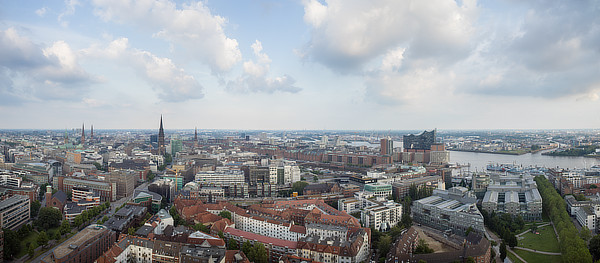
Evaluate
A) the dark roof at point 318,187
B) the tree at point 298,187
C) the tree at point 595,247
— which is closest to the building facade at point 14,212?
the tree at point 298,187

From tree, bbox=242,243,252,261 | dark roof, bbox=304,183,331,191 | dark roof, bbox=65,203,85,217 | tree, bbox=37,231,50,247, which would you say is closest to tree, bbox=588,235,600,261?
tree, bbox=242,243,252,261

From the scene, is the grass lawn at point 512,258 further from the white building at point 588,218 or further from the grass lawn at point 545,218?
the grass lawn at point 545,218

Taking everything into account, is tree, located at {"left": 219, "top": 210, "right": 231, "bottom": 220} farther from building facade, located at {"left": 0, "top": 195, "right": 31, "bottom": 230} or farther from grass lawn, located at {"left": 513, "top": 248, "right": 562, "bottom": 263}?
grass lawn, located at {"left": 513, "top": 248, "right": 562, "bottom": 263}

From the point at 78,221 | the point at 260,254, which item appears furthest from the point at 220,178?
the point at 260,254

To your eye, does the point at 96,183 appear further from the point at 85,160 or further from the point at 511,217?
the point at 511,217

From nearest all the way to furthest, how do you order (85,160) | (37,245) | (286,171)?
(37,245) < (286,171) < (85,160)

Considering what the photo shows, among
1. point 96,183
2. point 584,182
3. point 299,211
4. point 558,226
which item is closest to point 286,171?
point 299,211

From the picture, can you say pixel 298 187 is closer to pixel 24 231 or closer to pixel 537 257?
pixel 537 257
